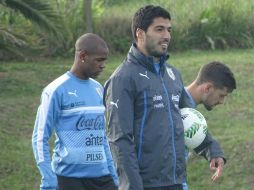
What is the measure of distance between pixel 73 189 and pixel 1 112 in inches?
250

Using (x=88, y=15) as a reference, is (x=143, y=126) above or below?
below

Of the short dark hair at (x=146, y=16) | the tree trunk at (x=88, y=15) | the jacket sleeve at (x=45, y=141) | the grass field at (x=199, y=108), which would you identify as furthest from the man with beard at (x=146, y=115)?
the tree trunk at (x=88, y=15)

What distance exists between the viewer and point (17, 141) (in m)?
10.4

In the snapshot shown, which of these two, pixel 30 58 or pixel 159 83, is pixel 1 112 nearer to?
pixel 30 58

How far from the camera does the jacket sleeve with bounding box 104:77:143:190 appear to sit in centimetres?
434

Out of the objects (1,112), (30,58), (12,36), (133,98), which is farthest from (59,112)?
(30,58)

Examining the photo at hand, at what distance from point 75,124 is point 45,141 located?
339 millimetres

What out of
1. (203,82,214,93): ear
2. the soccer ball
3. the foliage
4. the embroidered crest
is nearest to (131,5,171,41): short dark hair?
the embroidered crest

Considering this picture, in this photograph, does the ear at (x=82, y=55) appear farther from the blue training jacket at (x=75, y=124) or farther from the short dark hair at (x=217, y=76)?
the short dark hair at (x=217, y=76)

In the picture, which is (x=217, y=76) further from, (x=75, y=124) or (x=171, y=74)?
(x=75, y=124)

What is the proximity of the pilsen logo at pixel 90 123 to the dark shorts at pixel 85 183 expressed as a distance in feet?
1.19

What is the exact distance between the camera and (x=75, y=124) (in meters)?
5.34

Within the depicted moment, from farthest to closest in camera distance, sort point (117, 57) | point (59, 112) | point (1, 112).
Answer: point (117, 57) → point (1, 112) → point (59, 112)

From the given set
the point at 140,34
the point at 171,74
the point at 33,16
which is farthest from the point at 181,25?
the point at 140,34
